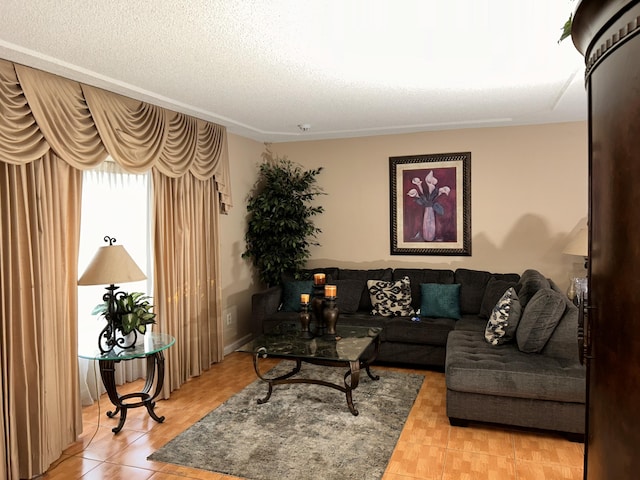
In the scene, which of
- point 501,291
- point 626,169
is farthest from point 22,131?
point 501,291

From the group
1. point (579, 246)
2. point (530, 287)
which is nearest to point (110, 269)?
point (530, 287)

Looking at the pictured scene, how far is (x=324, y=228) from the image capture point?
5945 millimetres

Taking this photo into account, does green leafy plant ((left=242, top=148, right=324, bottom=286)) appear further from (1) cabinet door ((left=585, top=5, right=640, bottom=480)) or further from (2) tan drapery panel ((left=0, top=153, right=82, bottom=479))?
(1) cabinet door ((left=585, top=5, right=640, bottom=480))

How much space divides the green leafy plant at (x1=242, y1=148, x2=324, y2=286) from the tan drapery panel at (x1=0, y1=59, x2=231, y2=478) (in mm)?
1485

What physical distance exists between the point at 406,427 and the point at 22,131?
124 inches

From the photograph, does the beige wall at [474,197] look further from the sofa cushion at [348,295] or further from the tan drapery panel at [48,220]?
the tan drapery panel at [48,220]

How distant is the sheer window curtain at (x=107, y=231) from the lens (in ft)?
12.8

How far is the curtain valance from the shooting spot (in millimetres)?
2824

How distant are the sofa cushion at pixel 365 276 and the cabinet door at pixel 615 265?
172 inches

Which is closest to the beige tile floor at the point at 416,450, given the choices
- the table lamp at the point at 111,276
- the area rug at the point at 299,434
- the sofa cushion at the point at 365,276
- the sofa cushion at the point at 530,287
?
the area rug at the point at 299,434

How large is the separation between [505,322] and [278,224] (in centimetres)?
269

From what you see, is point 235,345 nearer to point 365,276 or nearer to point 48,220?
point 365,276

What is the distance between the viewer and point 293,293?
5.27 m

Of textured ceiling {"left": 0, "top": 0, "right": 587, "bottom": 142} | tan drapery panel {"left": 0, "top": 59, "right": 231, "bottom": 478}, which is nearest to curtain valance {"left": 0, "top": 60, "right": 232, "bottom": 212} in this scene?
tan drapery panel {"left": 0, "top": 59, "right": 231, "bottom": 478}
